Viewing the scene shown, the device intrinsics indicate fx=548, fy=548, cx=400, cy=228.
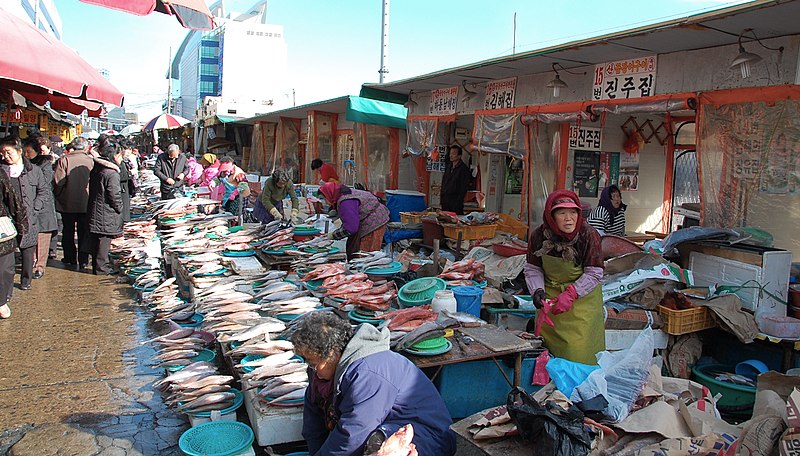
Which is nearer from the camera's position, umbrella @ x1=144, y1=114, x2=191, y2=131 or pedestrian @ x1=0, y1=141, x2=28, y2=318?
pedestrian @ x1=0, y1=141, x2=28, y2=318

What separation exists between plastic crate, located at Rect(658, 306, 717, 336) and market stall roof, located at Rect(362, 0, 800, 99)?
2.75 meters

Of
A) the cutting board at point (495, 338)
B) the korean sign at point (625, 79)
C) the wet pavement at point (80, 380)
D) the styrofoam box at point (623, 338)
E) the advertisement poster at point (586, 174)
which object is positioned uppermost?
the korean sign at point (625, 79)

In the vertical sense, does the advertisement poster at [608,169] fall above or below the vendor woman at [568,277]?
above

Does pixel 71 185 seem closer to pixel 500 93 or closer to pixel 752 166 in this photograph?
pixel 500 93

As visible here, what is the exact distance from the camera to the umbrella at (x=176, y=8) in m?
5.13

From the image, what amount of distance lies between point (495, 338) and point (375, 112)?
8.59m

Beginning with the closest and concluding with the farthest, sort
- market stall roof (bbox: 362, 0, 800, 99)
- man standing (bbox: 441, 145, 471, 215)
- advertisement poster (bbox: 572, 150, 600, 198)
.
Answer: market stall roof (bbox: 362, 0, 800, 99), advertisement poster (bbox: 572, 150, 600, 198), man standing (bbox: 441, 145, 471, 215)

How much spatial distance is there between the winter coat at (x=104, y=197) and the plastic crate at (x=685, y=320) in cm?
785

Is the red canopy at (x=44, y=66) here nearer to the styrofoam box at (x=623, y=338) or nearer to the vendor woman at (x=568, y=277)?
the vendor woman at (x=568, y=277)

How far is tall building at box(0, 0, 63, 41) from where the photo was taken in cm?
1152

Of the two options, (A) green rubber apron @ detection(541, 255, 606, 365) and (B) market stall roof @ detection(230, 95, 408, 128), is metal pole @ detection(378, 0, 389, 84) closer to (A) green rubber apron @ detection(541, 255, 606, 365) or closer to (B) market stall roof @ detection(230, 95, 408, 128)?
(B) market stall roof @ detection(230, 95, 408, 128)

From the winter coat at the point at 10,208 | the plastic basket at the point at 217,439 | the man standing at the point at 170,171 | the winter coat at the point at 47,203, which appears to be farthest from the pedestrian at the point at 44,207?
the plastic basket at the point at 217,439

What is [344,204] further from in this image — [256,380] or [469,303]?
[256,380]

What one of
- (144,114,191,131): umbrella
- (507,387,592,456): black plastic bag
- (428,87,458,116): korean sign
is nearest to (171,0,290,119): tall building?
(144,114,191,131): umbrella
